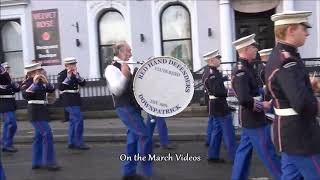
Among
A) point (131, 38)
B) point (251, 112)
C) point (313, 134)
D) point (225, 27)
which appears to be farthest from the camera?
point (131, 38)

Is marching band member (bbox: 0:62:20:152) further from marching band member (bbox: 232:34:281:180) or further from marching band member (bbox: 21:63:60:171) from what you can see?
marching band member (bbox: 232:34:281:180)

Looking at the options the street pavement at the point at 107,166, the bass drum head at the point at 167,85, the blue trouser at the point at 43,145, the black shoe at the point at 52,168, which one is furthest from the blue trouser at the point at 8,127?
the bass drum head at the point at 167,85

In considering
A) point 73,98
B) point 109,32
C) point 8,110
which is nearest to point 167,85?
point 73,98

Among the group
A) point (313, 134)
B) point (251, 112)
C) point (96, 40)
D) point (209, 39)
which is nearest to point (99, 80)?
point (96, 40)

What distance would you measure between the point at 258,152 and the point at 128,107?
197 centimetres

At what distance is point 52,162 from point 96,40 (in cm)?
1004

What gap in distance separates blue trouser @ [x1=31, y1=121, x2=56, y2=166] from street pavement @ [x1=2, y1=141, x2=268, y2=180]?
0.20 meters

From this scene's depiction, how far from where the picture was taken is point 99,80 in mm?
18172

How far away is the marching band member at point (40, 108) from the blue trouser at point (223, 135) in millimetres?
2518

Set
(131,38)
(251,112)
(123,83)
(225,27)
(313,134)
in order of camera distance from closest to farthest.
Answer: (313,134)
(251,112)
(123,83)
(225,27)
(131,38)

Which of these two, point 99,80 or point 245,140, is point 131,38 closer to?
point 99,80

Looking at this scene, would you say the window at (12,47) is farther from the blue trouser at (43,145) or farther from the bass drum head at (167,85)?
the bass drum head at (167,85)

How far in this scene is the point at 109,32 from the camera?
18734mm

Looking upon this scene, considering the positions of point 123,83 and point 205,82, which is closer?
point 123,83
